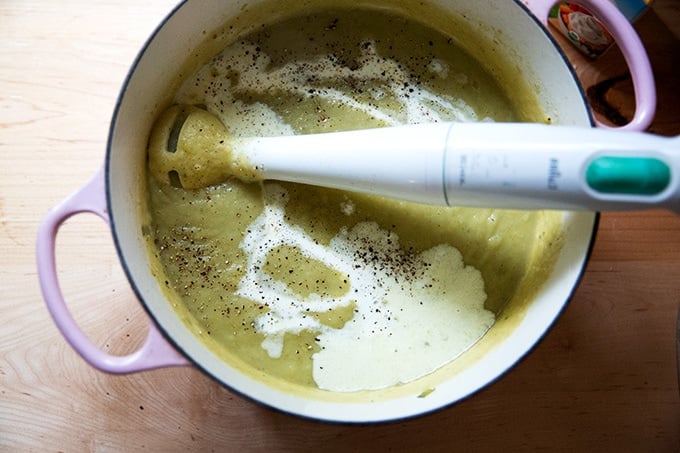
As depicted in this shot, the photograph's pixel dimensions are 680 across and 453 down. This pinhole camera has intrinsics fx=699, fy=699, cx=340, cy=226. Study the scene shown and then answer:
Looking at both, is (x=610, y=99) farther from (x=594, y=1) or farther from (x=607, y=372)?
(x=607, y=372)

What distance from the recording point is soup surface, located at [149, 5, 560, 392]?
77 centimetres

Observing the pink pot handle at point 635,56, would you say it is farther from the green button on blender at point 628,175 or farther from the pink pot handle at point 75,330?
the pink pot handle at point 75,330

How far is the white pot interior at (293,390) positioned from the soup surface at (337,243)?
0.11ft

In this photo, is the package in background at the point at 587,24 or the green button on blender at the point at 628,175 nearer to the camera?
the green button on blender at the point at 628,175

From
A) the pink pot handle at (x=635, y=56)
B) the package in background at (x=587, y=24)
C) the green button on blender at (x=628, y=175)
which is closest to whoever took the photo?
the green button on blender at (x=628, y=175)

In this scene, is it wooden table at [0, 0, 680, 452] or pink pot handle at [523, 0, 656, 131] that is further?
wooden table at [0, 0, 680, 452]

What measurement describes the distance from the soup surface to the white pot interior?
34 mm

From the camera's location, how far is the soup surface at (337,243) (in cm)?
77

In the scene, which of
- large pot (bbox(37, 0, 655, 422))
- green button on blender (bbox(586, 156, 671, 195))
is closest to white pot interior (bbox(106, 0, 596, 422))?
large pot (bbox(37, 0, 655, 422))

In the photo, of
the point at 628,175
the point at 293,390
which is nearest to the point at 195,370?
the point at 293,390

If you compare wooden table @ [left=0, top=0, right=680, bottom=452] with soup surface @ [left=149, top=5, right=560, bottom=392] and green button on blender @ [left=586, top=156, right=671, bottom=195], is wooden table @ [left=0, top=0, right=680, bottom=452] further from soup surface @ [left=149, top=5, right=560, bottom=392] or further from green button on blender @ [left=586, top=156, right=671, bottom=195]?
green button on blender @ [left=586, top=156, right=671, bottom=195]

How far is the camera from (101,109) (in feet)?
2.65

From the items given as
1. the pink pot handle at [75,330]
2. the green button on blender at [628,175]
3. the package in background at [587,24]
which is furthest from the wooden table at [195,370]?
the green button on blender at [628,175]

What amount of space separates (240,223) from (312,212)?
82 millimetres
